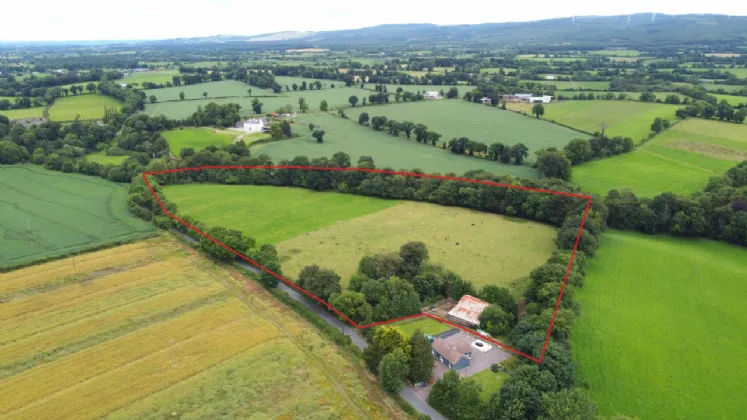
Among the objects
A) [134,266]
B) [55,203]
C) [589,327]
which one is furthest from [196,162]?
[589,327]

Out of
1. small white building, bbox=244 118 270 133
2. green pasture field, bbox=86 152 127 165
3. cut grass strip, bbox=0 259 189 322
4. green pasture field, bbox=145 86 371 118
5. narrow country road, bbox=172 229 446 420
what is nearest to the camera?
narrow country road, bbox=172 229 446 420

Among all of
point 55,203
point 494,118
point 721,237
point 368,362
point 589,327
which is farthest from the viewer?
point 494,118

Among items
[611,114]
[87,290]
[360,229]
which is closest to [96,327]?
[87,290]

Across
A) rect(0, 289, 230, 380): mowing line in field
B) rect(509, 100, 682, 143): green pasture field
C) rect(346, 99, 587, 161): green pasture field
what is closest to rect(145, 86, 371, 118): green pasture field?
rect(346, 99, 587, 161): green pasture field

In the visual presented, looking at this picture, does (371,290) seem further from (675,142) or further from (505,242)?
(675,142)

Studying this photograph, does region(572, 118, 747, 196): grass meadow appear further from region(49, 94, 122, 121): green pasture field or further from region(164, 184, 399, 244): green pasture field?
region(49, 94, 122, 121): green pasture field

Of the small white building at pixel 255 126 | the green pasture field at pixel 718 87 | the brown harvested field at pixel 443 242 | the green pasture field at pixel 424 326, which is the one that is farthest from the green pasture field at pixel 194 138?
the green pasture field at pixel 718 87
